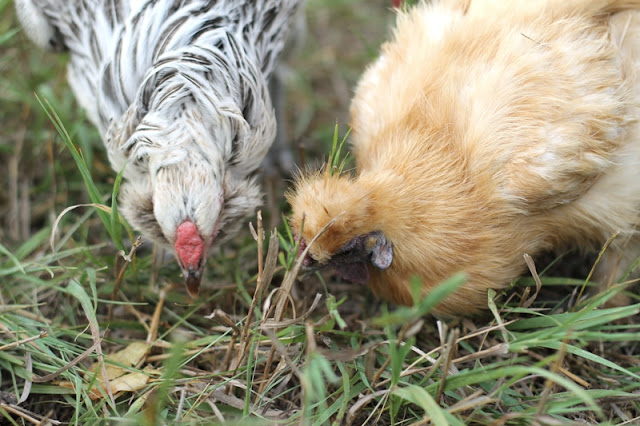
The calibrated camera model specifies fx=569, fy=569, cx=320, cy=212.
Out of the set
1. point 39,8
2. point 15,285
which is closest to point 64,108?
point 39,8

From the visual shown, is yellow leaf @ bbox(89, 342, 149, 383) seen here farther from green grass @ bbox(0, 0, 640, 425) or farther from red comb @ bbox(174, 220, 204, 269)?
red comb @ bbox(174, 220, 204, 269)

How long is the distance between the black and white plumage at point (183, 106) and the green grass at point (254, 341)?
0.65 feet

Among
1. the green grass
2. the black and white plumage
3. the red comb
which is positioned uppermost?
the black and white plumage

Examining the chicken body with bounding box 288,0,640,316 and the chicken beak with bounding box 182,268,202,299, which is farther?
the chicken beak with bounding box 182,268,202,299

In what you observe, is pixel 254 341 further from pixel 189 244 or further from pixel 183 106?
pixel 183 106

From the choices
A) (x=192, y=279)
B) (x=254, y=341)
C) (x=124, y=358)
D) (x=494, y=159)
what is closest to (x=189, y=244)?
(x=192, y=279)

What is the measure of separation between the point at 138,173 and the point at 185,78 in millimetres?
462

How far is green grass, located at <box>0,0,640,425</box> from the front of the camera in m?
1.91

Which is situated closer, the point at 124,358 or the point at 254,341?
the point at 254,341

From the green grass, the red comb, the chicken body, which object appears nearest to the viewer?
the green grass

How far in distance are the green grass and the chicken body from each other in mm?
209

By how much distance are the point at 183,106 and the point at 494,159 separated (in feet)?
4.22

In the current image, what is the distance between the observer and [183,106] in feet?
7.91

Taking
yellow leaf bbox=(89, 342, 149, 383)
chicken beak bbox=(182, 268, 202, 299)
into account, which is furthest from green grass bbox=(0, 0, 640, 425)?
chicken beak bbox=(182, 268, 202, 299)
